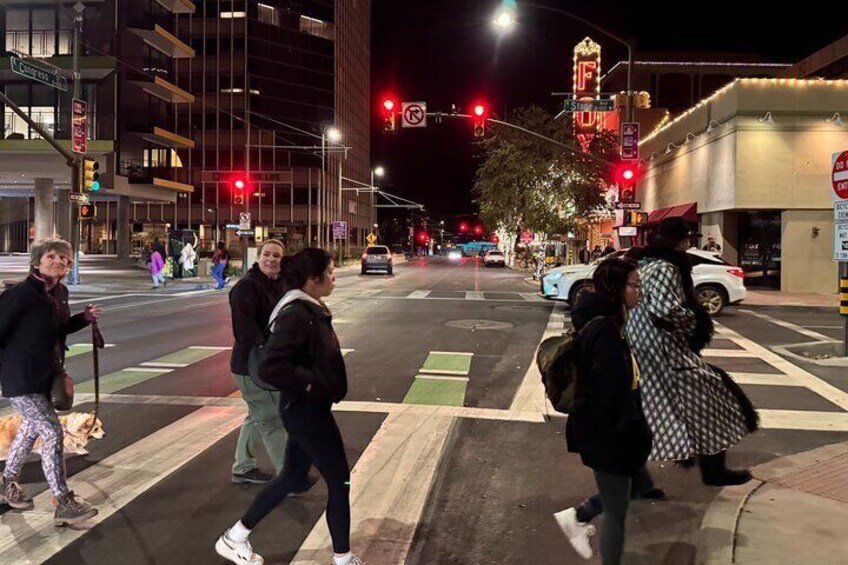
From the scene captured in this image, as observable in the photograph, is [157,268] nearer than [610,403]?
No

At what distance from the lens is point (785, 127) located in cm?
2456

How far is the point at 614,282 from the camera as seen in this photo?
3.48 meters

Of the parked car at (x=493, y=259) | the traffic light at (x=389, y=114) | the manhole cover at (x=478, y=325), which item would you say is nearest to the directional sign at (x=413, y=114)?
the traffic light at (x=389, y=114)

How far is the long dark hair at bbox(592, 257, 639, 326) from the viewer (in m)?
3.46

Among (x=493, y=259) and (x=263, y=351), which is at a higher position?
(x=493, y=259)

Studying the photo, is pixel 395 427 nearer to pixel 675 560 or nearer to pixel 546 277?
pixel 675 560

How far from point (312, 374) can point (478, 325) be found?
37.4 ft

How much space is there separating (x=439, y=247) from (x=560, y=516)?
17469 centimetres

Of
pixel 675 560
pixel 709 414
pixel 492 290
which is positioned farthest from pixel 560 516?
pixel 492 290

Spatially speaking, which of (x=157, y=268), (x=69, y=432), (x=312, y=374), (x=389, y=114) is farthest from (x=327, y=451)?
(x=157, y=268)

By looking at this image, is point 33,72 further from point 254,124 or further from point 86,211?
point 254,124

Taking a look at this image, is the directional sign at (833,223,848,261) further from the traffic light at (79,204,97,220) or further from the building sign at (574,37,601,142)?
the building sign at (574,37,601,142)

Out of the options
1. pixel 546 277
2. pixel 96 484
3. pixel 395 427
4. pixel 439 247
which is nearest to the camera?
pixel 96 484

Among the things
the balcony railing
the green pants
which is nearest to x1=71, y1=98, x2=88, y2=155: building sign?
the balcony railing
